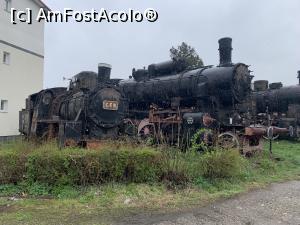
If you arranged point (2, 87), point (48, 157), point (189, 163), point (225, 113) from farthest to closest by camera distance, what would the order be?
point (2, 87), point (225, 113), point (189, 163), point (48, 157)

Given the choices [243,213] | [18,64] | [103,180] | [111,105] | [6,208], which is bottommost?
[243,213]

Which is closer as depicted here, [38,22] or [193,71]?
[193,71]

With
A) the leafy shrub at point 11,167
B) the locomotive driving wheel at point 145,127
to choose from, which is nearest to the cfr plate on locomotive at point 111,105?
the locomotive driving wheel at point 145,127

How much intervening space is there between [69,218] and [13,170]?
2173 mm

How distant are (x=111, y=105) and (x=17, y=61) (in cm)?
1177

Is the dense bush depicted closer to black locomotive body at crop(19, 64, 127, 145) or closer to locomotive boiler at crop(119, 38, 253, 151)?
black locomotive body at crop(19, 64, 127, 145)

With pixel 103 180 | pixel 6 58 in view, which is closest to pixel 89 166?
pixel 103 180

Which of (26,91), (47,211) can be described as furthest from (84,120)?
(26,91)

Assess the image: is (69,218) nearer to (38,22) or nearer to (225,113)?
(225,113)

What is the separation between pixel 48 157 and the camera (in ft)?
24.8

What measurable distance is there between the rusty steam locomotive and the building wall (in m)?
5.47

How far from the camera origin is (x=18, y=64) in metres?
23.0

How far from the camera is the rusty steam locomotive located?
1305cm

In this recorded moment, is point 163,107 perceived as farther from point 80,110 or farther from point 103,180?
point 103,180
